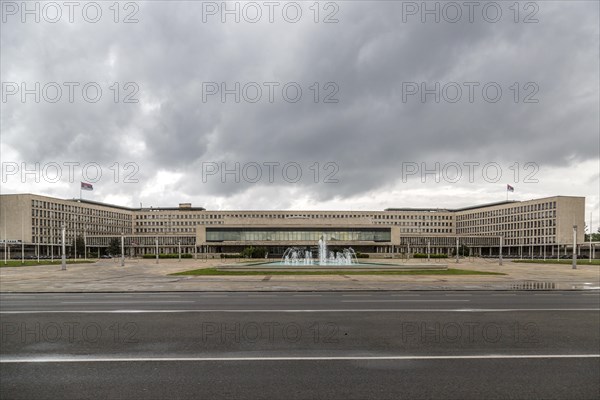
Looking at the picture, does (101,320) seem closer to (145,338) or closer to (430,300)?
(145,338)

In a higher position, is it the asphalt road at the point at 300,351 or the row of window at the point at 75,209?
the row of window at the point at 75,209

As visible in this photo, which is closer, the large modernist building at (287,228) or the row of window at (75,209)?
the large modernist building at (287,228)

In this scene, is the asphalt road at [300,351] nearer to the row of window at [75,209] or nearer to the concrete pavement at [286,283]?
the concrete pavement at [286,283]

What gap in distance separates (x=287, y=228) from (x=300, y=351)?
115 metres

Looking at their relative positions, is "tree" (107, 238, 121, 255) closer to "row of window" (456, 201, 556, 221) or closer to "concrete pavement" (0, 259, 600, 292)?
"concrete pavement" (0, 259, 600, 292)

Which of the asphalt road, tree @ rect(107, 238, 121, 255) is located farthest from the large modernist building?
the asphalt road

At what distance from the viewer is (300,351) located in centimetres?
934

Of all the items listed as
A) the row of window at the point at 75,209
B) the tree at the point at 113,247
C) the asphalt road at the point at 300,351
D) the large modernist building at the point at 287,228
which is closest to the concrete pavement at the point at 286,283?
the asphalt road at the point at 300,351

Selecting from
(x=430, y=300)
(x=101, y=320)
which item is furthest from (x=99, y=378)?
(x=430, y=300)

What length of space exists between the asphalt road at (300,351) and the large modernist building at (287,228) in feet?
276

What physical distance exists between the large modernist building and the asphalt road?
276 ft

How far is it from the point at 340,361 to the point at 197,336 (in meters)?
4.27

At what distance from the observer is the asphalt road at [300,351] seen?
6.99 meters

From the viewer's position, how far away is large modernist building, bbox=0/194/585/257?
406 feet
